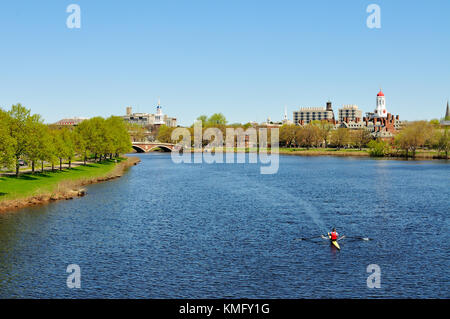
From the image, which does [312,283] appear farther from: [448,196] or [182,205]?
[448,196]

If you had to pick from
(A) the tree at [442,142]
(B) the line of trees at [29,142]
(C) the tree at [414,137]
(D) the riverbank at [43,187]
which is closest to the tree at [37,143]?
(B) the line of trees at [29,142]

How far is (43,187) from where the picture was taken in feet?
256

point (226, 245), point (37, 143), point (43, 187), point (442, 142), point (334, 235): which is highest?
point (442, 142)

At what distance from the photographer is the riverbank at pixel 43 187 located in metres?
67.2

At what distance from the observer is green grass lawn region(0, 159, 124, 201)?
7088 centimetres

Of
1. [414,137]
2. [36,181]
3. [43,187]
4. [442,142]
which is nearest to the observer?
[43,187]

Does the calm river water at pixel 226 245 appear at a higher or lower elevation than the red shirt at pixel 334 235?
lower

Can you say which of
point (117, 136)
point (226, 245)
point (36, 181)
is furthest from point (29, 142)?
point (117, 136)

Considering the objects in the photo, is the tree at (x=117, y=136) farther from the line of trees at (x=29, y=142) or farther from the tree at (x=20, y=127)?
the tree at (x=20, y=127)

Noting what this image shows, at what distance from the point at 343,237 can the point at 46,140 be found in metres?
59.9

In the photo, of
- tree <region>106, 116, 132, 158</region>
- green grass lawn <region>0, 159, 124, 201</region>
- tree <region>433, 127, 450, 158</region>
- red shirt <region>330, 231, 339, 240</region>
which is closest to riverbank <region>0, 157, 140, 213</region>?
green grass lawn <region>0, 159, 124, 201</region>

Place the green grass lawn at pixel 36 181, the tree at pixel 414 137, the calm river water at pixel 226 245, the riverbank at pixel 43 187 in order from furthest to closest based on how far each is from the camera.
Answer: the tree at pixel 414 137, the green grass lawn at pixel 36 181, the riverbank at pixel 43 187, the calm river water at pixel 226 245

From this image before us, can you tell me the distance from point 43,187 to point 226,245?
41.6m

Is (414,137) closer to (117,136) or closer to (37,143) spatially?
(117,136)
